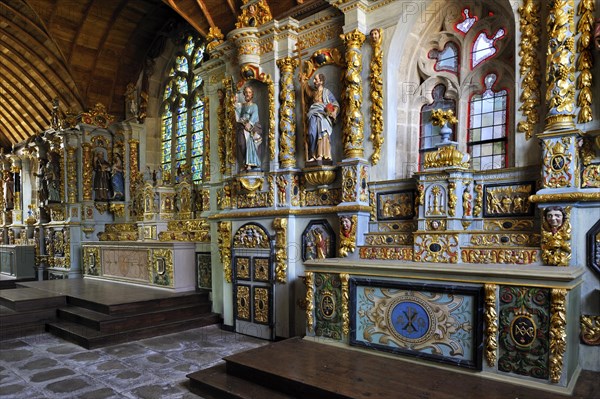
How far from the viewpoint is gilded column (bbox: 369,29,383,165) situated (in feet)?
19.3

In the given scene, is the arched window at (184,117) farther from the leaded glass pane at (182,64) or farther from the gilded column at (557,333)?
the gilded column at (557,333)

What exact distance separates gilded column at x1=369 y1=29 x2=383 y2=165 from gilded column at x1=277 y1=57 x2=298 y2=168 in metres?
1.40

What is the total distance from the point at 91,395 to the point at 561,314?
4.64 metres

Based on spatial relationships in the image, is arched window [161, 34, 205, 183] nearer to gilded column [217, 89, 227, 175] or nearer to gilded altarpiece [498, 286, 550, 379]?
gilded column [217, 89, 227, 175]

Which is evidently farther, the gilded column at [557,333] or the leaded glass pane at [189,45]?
the leaded glass pane at [189,45]

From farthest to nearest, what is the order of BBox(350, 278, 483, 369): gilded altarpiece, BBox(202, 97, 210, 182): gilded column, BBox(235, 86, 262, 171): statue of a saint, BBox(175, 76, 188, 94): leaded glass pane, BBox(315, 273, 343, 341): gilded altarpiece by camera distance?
BBox(175, 76, 188, 94): leaded glass pane → BBox(202, 97, 210, 182): gilded column → BBox(235, 86, 262, 171): statue of a saint → BBox(315, 273, 343, 341): gilded altarpiece → BBox(350, 278, 483, 369): gilded altarpiece

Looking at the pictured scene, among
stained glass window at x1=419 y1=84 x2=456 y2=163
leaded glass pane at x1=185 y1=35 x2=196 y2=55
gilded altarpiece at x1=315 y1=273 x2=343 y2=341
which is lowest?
gilded altarpiece at x1=315 y1=273 x2=343 y2=341

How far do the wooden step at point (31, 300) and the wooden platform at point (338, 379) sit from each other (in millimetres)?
4829

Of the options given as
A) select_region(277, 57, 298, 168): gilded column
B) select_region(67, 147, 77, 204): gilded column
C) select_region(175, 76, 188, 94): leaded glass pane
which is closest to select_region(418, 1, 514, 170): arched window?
select_region(277, 57, 298, 168): gilded column

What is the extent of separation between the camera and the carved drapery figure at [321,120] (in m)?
6.18

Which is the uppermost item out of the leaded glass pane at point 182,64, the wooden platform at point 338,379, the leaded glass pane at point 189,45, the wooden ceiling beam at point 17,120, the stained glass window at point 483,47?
the leaded glass pane at point 189,45

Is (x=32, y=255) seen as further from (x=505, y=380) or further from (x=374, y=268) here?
(x=505, y=380)

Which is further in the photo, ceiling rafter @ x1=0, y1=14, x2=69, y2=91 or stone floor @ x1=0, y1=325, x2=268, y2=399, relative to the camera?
ceiling rafter @ x1=0, y1=14, x2=69, y2=91

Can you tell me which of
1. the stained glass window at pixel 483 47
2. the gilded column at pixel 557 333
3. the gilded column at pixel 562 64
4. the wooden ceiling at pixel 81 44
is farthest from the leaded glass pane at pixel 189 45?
the gilded column at pixel 557 333
